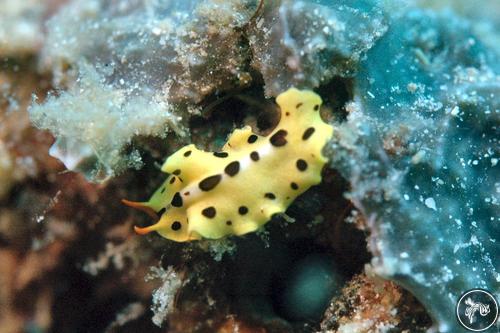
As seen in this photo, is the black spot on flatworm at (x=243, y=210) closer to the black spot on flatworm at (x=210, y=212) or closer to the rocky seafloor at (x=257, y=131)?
the black spot on flatworm at (x=210, y=212)

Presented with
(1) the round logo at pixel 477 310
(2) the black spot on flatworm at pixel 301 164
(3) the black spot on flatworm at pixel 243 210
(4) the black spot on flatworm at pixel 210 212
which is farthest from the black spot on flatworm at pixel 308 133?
(1) the round logo at pixel 477 310

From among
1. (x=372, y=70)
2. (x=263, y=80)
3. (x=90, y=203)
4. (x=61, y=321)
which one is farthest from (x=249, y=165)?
(x=61, y=321)

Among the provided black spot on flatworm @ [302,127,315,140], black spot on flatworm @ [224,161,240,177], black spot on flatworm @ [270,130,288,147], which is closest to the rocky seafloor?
black spot on flatworm @ [302,127,315,140]

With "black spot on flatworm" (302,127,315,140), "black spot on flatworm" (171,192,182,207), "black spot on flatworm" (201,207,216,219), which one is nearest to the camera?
"black spot on flatworm" (302,127,315,140)

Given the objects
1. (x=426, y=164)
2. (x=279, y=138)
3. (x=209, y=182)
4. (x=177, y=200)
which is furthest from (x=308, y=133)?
(x=177, y=200)

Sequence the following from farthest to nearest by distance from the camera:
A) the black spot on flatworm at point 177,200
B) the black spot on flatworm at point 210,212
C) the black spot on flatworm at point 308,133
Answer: the black spot on flatworm at point 177,200 → the black spot on flatworm at point 210,212 → the black spot on flatworm at point 308,133

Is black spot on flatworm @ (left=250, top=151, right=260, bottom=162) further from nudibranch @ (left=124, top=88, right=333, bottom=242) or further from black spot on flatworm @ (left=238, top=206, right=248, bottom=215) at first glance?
black spot on flatworm @ (left=238, top=206, right=248, bottom=215)
